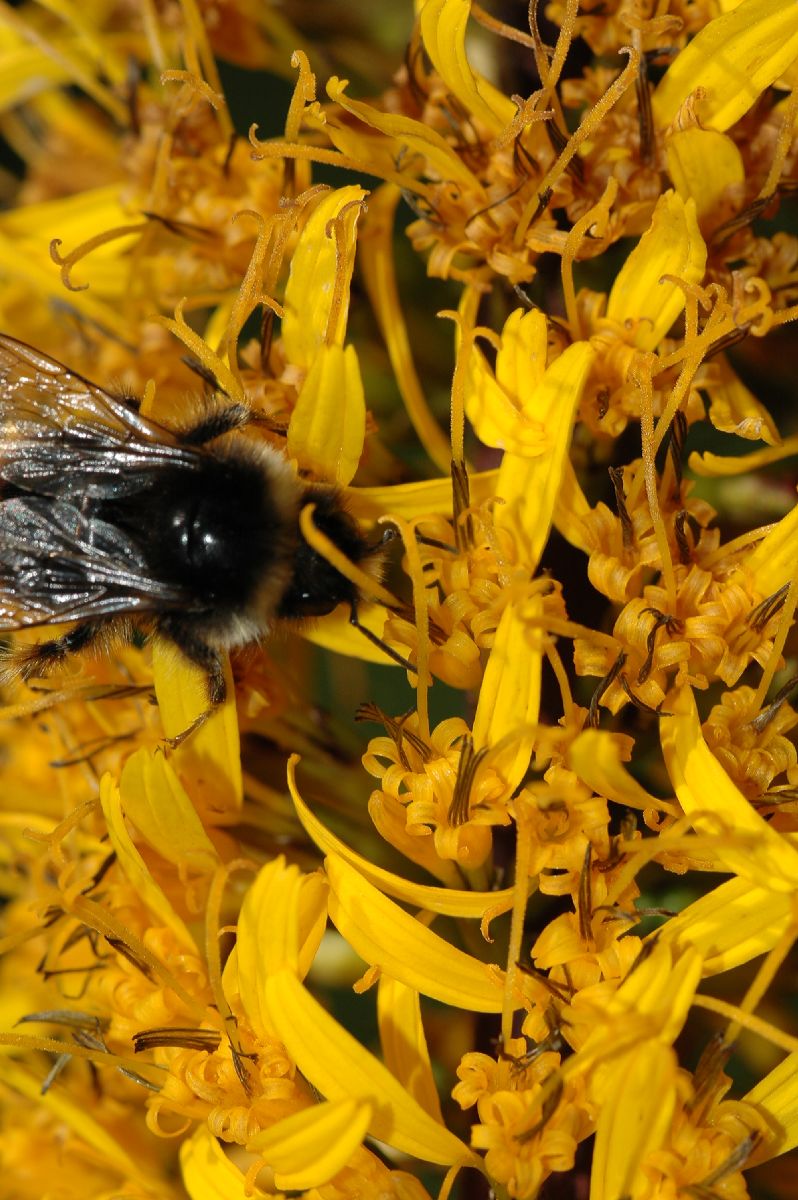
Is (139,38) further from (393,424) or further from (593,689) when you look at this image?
(593,689)

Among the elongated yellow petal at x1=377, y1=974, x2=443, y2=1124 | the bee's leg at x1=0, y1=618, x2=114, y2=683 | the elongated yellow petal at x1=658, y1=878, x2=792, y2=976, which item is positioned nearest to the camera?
the elongated yellow petal at x1=658, y1=878, x2=792, y2=976

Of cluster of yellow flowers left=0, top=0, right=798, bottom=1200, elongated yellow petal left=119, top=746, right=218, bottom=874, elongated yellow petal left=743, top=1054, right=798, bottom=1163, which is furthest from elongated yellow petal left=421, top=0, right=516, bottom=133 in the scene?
elongated yellow petal left=743, top=1054, right=798, bottom=1163

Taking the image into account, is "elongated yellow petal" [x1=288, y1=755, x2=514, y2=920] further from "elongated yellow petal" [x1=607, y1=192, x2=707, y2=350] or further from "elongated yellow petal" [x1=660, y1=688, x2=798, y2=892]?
"elongated yellow petal" [x1=607, y1=192, x2=707, y2=350]

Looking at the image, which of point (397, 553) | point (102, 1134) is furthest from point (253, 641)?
point (102, 1134)

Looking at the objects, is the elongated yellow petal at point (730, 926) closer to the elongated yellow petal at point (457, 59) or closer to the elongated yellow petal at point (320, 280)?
the elongated yellow petal at point (320, 280)

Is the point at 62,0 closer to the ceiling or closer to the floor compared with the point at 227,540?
closer to the ceiling

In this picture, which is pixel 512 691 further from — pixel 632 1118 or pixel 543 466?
pixel 632 1118

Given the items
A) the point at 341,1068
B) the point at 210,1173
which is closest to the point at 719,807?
the point at 341,1068
